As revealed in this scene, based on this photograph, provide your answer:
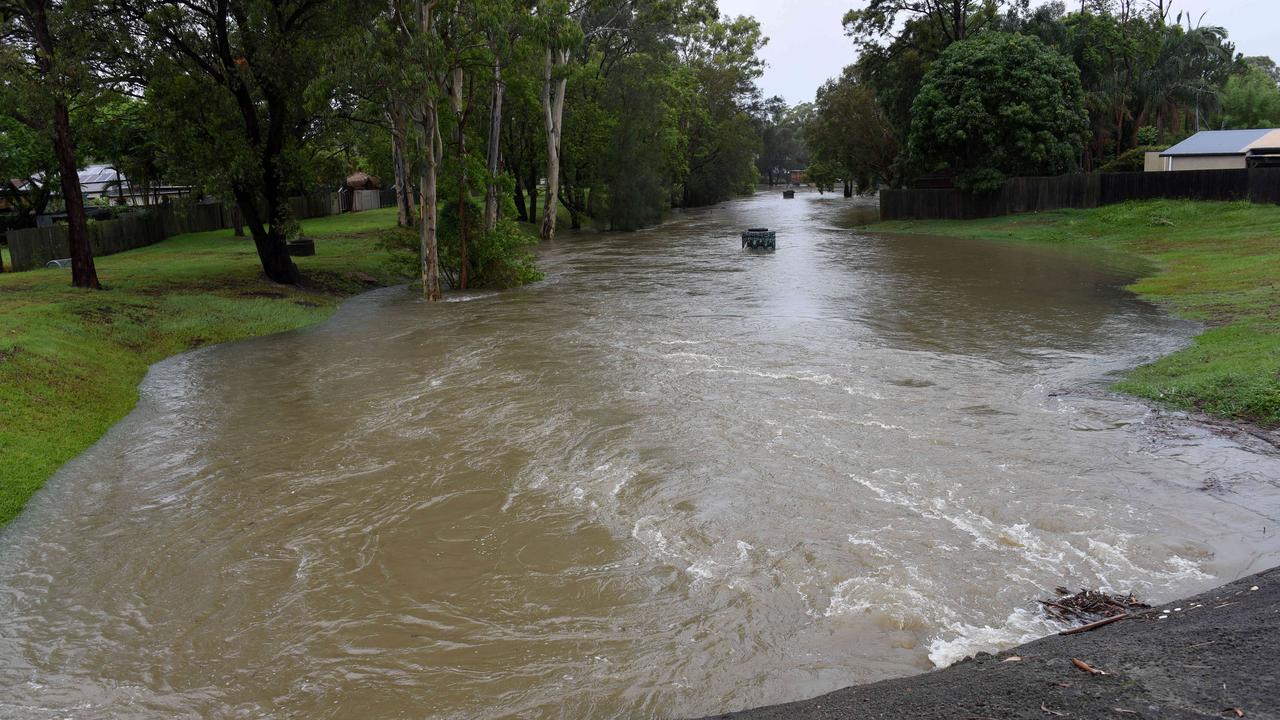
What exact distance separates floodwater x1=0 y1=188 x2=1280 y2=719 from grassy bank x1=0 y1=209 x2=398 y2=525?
53 centimetres

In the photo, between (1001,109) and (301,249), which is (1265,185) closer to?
(1001,109)

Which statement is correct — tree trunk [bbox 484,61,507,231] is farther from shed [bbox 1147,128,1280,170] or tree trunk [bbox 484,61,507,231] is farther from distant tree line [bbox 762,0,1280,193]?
shed [bbox 1147,128,1280,170]

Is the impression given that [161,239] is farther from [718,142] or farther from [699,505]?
[718,142]

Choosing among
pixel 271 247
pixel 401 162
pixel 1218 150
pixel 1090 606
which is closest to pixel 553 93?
pixel 401 162

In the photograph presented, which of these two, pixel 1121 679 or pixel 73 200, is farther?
pixel 73 200

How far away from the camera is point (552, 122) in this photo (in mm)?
40781

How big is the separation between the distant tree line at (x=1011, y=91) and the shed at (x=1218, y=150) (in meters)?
4.13

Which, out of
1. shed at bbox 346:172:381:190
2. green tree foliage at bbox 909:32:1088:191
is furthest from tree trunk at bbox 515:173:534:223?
green tree foliage at bbox 909:32:1088:191

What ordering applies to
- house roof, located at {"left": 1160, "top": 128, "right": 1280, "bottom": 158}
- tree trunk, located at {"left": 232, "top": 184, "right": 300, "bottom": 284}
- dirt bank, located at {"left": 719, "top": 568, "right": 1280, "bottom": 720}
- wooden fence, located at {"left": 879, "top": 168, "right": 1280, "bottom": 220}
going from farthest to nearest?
1. house roof, located at {"left": 1160, "top": 128, "right": 1280, "bottom": 158}
2. wooden fence, located at {"left": 879, "top": 168, "right": 1280, "bottom": 220}
3. tree trunk, located at {"left": 232, "top": 184, "right": 300, "bottom": 284}
4. dirt bank, located at {"left": 719, "top": 568, "right": 1280, "bottom": 720}

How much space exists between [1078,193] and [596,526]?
126 feet

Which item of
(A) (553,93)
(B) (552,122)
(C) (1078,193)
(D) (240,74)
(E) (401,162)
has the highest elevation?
(A) (553,93)

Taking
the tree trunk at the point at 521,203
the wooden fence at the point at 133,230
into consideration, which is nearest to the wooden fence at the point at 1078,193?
the tree trunk at the point at 521,203

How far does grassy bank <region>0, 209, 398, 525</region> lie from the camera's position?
37.4ft

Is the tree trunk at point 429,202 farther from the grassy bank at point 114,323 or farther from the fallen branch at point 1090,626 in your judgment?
the fallen branch at point 1090,626
